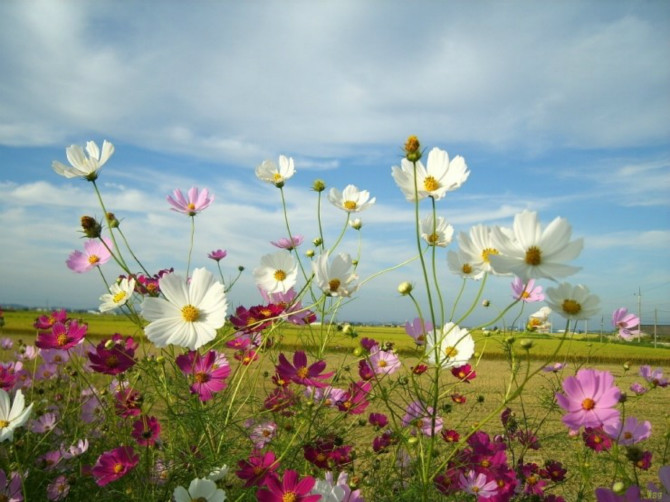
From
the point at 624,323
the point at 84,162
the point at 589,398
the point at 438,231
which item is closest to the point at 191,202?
the point at 84,162

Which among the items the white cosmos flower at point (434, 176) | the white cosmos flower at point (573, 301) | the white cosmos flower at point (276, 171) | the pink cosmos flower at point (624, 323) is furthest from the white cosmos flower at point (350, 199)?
the pink cosmos flower at point (624, 323)

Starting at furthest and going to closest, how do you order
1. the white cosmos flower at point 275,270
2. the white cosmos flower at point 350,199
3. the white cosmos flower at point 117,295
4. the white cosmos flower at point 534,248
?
the white cosmos flower at point 350,199 → the white cosmos flower at point 275,270 → the white cosmos flower at point 117,295 → the white cosmos flower at point 534,248

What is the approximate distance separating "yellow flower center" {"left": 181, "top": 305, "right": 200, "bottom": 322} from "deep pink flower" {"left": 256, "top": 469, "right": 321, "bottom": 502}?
12.1 inches

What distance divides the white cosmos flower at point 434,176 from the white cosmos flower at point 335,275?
0.19 meters

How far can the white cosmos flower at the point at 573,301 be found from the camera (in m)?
0.71

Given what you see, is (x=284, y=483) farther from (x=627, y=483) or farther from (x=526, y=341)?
(x=627, y=483)

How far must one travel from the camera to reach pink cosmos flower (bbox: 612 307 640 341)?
1.65 meters

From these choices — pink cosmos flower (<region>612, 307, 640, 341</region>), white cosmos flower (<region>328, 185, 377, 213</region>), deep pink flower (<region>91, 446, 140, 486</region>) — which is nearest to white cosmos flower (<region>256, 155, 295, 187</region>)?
white cosmos flower (<region>328, 185, 377, 213</region>)

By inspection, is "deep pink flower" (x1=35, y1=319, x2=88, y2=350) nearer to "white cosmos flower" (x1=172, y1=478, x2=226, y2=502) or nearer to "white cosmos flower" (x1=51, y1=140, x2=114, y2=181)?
"white cosmos flower" (x1=51, y1=140, x2=114, y2=181)

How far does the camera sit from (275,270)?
3.63ft

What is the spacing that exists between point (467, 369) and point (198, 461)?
677 mm

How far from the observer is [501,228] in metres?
0.67

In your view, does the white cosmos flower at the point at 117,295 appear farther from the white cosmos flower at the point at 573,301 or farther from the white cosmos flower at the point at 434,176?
the white cosmos flower at the point at 573,301

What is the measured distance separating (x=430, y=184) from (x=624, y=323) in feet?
3.98
